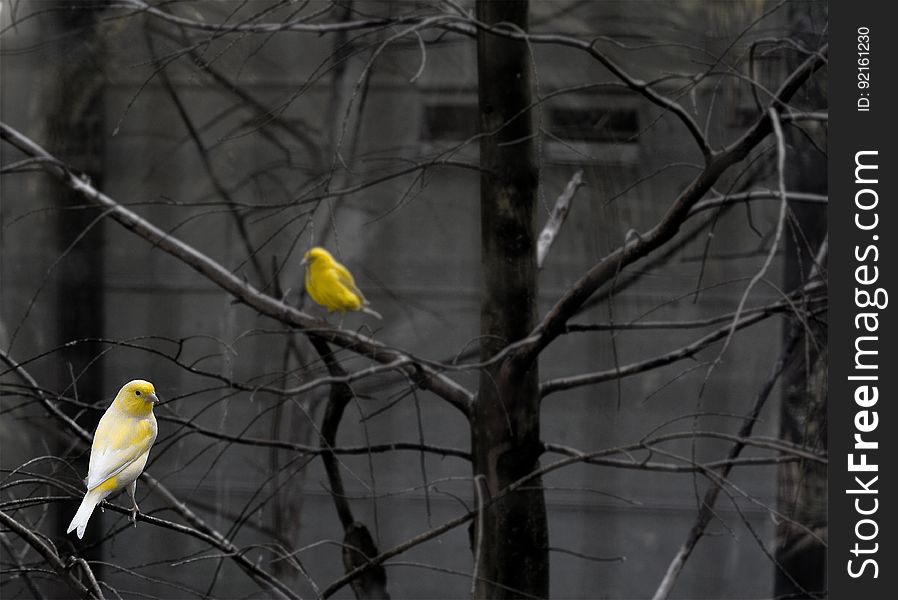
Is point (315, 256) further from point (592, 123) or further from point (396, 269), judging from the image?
point (592, 123)

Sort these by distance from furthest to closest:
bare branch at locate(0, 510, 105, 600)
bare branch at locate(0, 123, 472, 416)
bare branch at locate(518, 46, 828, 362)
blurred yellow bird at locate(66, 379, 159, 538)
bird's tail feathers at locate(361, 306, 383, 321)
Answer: bird's tail feathers at locate(361, 306, 383, 321)
bare branch at locate(0, 123, 472, 416)
bare branch at locate(518, 46, 828, 362)
blurred yellow bird at locate(66, 379, 159, 538)
bare branch at locate(0, 510, 105, 600)

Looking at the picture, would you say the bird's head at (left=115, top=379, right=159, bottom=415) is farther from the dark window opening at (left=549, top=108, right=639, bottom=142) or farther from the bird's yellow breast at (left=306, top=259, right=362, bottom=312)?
the dark window opening at (left=549, top=108, right=639, bottom=142)

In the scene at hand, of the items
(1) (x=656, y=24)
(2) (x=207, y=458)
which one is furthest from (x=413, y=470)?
(1) (x=656, y=24)

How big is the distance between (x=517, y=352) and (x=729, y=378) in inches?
19.4

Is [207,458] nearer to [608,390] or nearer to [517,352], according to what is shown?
[517,352]

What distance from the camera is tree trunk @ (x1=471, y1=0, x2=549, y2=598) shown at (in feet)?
5.56

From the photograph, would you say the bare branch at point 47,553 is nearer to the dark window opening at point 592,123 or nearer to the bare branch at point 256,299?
the bare branch at point 256,299

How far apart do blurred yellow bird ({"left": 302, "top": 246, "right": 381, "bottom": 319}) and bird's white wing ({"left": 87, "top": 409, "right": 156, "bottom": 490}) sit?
68cm

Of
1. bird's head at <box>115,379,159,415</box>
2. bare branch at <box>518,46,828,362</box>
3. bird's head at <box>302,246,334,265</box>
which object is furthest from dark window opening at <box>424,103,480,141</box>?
bird's head at <box>115,379,159,415</box>

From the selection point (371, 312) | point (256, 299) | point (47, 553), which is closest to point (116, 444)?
point (47, 553)

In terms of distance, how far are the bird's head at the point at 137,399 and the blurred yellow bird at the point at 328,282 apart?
66cm

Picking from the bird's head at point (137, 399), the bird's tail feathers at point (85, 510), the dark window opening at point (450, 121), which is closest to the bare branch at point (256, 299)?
the dark window opening at point (450, 121)

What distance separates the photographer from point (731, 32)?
182 cm

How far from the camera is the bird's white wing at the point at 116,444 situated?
1.04 meters
